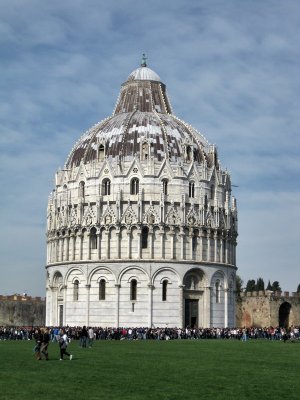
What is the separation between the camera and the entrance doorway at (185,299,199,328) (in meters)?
81.1

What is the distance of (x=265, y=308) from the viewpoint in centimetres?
9881

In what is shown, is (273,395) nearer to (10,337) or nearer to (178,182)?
(10,337)

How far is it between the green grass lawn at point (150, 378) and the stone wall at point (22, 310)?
66.1 meters

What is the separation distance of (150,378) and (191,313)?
5578 cm

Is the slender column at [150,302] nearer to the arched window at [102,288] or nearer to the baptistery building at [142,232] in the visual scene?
the baptistery building at [142,232]

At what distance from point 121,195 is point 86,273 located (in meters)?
8.34

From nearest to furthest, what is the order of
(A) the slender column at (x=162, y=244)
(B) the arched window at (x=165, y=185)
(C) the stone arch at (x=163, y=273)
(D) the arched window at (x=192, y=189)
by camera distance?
(C) the stone arch at (x=163, y=273) → (A) the slender column at (x=162, y=244) → (B) the arched window at (x=165, y=185) → (D) the arched window at (x=192, y=189)

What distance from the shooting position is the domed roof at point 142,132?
3268 inches

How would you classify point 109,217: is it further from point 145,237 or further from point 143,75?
point 143,75

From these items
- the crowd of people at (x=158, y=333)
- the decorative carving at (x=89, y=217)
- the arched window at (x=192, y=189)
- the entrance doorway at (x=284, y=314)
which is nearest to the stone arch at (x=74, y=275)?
the decorative carving at (x=89, y=217)

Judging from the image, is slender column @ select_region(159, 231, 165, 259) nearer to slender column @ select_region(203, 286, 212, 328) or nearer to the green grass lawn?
slender column @ select_region(203, 286, 212, 328)

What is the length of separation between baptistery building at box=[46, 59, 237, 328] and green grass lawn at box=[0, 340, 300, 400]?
42.5 m

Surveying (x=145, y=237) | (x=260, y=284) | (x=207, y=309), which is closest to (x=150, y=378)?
(x=145, y=237)

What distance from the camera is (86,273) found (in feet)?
265
